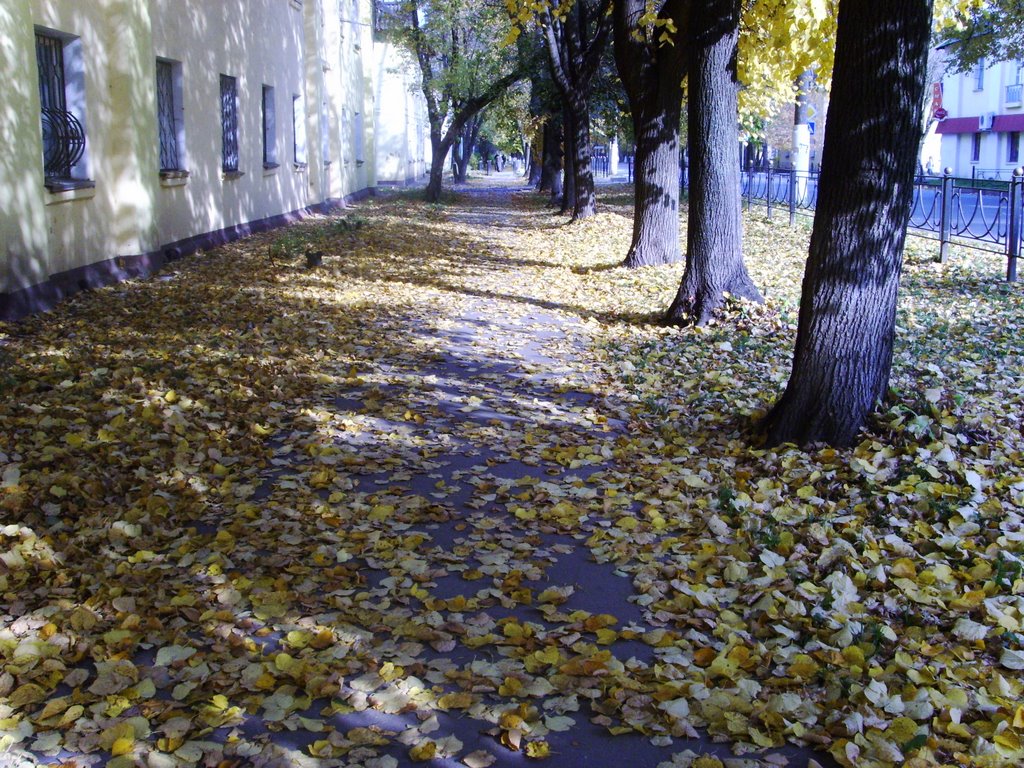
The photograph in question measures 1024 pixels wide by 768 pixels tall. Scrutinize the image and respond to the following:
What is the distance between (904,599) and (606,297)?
8.81 meters

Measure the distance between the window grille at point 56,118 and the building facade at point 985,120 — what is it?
43.9 m

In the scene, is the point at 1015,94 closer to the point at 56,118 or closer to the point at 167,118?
the point at 167,118

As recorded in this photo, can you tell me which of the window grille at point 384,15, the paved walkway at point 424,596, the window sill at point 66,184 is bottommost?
the paved walkway at point 424,596

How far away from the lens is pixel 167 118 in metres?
14.6

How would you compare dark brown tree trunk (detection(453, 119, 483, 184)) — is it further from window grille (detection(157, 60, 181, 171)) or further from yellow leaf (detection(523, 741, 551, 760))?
yellow leaf (detection(523, 741, 551, 760))

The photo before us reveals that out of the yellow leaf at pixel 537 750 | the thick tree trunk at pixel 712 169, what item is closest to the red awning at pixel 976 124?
the thick tree trunk at pixel 712 169

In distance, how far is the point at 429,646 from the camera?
3.84m

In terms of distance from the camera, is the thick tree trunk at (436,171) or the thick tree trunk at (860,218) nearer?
the thick tree trunk at (860,218)

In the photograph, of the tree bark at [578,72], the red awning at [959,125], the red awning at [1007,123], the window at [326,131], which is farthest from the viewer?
the red awning at [959,125]

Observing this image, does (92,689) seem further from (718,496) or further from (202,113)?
(202,113)

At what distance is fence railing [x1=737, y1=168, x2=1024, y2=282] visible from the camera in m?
12.0

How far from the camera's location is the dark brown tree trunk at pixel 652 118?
13.5 meters

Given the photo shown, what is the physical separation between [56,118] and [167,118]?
13.0 ft

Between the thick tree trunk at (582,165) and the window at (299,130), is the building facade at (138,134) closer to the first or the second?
Result: the window at (299,130)
